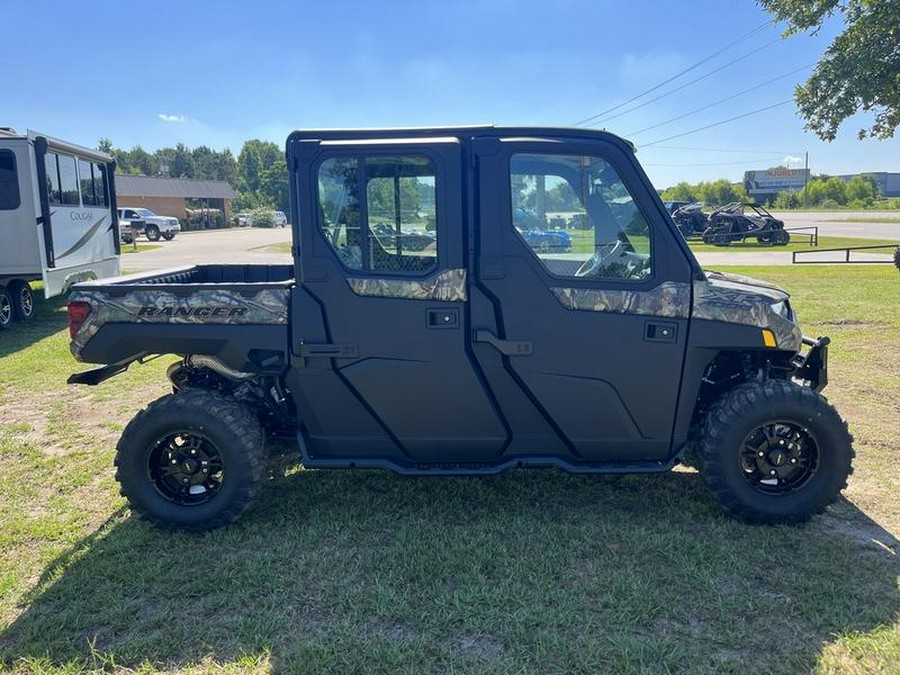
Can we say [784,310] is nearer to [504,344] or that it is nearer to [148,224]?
[504,344]

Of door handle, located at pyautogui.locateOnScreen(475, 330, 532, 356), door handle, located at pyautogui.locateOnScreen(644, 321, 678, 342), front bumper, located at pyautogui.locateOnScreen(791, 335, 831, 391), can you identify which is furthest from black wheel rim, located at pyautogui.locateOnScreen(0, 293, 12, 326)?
front bumper, located at pyautogui.locateOnScreen(791, 335, 831, 391)

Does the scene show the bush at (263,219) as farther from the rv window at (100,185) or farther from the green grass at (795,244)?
the rv window at (100,185)

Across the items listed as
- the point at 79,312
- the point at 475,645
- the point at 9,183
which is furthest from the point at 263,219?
the point at 475,645

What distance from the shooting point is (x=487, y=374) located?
3.63 metres

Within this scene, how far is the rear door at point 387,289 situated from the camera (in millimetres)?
3508

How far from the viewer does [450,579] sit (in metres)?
3.27

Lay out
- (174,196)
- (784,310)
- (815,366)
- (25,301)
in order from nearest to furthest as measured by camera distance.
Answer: (784,310) → (815,366) → (25,301) → (174,196)

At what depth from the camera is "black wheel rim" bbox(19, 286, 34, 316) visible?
10692mm

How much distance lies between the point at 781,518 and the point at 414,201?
2.73 metres

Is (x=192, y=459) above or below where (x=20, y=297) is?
below

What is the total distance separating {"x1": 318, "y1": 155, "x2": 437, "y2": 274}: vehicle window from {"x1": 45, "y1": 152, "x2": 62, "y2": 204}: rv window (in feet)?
29.0

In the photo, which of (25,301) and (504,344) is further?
(25,301)

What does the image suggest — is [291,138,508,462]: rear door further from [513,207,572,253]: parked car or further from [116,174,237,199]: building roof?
[116,174,237,199]: building roof

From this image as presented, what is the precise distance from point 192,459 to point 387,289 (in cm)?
154
